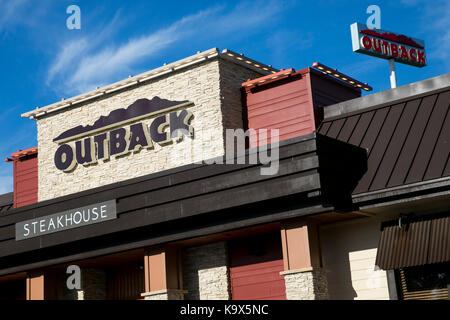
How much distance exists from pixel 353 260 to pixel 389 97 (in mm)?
4755

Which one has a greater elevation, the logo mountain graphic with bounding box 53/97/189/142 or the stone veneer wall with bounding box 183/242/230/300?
the logo mountain graphic with bounding box 53/97/189/142

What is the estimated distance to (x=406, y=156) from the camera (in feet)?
53.6

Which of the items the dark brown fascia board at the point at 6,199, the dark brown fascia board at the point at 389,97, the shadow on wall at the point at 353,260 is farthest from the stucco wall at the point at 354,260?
the dark brown fascia board at the point at 6,199

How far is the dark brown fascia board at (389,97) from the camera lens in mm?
17875

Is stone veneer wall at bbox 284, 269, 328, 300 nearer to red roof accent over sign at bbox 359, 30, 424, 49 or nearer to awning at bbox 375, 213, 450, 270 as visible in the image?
awning at bbox 375, 213, 450, 270

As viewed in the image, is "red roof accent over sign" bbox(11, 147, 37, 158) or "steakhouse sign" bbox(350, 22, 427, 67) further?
"red roof accent over sign" bbox(11, 147, 37, 158)

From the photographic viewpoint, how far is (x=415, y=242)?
15695mm

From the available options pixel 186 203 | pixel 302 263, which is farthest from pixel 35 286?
pixel 302 263

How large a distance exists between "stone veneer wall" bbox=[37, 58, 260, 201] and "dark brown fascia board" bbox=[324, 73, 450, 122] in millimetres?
3000

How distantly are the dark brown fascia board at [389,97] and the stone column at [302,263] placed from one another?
4.11 meters

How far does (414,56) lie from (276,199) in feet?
42.0

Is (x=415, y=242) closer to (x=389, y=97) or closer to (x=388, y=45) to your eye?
(x=389, y=97)

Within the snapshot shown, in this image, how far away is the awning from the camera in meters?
15.2

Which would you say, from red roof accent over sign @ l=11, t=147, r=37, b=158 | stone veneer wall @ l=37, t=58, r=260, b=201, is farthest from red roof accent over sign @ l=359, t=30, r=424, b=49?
red roof accent over sign @ l=11, t=147, r=37, b=158
